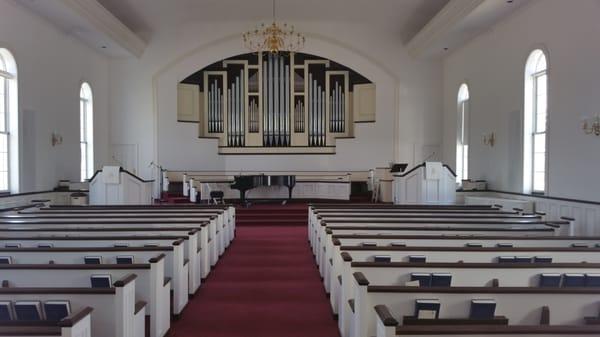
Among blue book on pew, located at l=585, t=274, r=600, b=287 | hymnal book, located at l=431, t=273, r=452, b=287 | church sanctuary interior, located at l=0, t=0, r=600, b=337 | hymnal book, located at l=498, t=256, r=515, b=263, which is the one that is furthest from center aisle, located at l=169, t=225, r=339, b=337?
blue book on pew, located at l=585, t=274, r=600, b=287

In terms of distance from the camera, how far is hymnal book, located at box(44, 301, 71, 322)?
3.26m

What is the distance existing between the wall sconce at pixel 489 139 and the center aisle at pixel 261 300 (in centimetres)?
700

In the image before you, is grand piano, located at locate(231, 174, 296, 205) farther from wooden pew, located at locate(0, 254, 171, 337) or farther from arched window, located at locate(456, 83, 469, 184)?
wooden pew, located at locate(0, 254, 171, 337)

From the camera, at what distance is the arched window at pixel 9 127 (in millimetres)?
10859

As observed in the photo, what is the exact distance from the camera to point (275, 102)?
17141mm

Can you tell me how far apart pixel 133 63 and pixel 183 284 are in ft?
43.2

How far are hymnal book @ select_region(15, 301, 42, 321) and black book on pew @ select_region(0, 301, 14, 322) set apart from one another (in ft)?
0.17

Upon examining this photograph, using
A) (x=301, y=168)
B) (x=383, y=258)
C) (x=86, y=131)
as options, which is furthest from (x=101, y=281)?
(x=301, y=168)

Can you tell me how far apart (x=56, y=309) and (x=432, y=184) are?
970 centimetres

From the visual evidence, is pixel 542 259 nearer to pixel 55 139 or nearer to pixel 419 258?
pixel 419 258

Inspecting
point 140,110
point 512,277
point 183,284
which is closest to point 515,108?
point 512,277

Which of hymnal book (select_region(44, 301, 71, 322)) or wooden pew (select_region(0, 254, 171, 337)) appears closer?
hymnal book (select_region(44, 301, 71, 322))

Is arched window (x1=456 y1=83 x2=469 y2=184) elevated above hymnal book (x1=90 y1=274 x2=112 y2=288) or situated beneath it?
elevated above

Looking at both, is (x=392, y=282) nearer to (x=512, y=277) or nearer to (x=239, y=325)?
(x=512, y=277)
